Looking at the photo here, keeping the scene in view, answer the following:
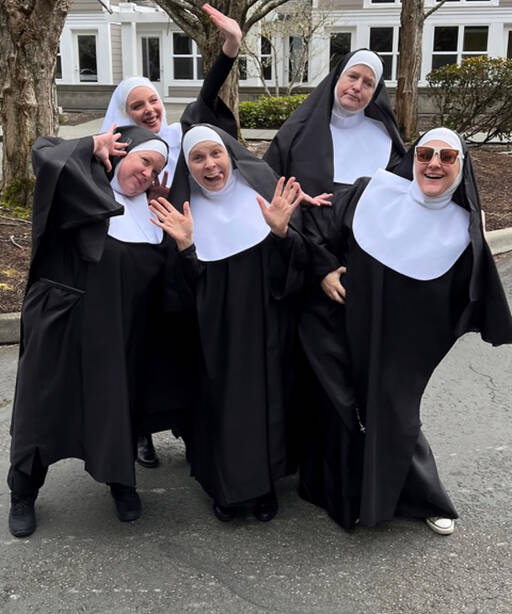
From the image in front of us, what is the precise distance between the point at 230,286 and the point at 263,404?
0.53 metres

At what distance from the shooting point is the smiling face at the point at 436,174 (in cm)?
289

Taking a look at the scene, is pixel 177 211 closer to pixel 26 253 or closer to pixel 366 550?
pixel 366 550

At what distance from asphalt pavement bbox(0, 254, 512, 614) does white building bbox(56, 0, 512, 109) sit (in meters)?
20.6

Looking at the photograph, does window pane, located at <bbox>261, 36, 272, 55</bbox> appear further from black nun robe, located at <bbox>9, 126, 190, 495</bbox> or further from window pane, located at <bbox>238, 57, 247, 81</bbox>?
black nun robe, located at <bbox>9, 126, 190, 495</bbox>

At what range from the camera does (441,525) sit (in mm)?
3293

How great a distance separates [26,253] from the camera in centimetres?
703

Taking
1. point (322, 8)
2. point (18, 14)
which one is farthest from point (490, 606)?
point (322, 8)

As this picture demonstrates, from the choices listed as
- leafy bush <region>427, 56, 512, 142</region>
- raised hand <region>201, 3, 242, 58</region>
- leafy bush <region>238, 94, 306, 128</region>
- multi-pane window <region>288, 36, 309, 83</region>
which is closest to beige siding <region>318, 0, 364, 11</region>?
multi-pane window <region>288, 36, 309, 83</region>

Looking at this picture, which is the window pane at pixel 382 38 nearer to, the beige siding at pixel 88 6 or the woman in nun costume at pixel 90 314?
the beige siding at pixel 88 6

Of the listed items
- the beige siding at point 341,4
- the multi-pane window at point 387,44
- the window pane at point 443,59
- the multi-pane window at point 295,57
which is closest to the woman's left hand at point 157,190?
the multi-pane window at point 295,57

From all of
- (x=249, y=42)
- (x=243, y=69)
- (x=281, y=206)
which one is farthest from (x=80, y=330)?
(x=243, y=69)

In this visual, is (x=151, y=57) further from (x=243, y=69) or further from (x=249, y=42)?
(x=249, y=42)

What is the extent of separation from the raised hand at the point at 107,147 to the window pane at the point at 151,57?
2474 centimetres

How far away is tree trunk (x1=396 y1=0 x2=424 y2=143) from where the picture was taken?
12.5 metres
